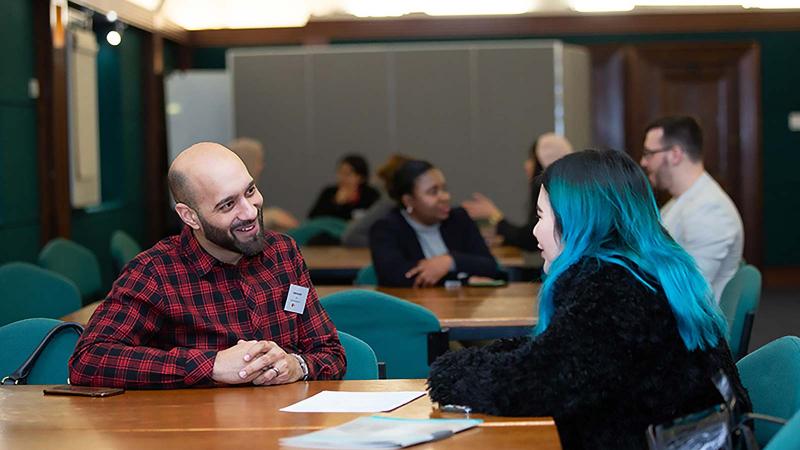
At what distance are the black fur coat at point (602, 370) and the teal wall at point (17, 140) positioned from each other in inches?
245

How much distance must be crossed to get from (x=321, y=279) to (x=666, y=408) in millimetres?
4711

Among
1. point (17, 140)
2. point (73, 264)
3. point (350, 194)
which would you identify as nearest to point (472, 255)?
point (73, 264)

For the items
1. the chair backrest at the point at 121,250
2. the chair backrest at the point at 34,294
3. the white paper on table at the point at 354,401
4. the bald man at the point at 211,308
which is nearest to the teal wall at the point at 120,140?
the chair backrest at the point at 121,250

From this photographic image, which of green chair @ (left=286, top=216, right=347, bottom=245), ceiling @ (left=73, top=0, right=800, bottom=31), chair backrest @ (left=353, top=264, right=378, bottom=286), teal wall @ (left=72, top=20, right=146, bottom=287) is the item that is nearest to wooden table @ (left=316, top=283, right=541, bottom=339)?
chair backrest @ (left=353, top=264, right=378, bottom=286)

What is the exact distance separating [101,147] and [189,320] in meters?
7.98

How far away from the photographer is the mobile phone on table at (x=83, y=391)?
3.05 metres

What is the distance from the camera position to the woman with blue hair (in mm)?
2607

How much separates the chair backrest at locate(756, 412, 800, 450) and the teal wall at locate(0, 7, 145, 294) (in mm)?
6949

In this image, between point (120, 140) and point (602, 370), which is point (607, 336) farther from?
point (120, 140)

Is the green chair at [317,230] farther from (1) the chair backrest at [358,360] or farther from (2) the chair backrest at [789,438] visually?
(2) the chair backrest at [789,438]

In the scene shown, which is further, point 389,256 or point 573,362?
point 389,256

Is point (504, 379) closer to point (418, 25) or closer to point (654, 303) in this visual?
point (654, 303)

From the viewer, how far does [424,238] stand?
20.7 feet

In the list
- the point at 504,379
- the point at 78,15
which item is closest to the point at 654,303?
the point at 504,379
